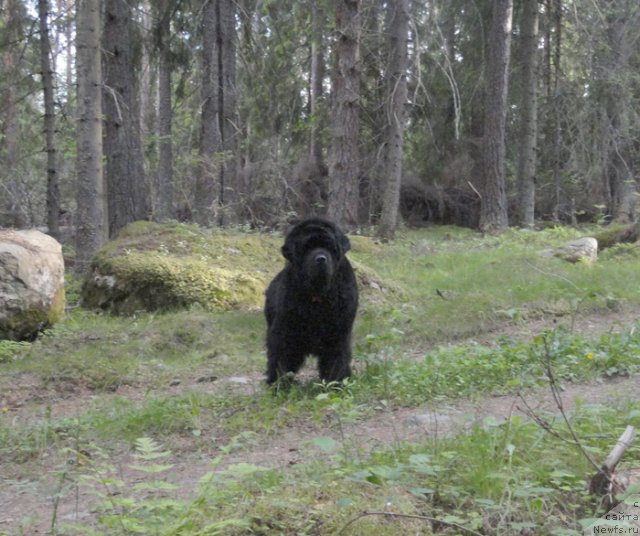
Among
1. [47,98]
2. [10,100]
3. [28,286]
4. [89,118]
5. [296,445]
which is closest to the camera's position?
[296,445]

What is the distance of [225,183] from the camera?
17797 mm

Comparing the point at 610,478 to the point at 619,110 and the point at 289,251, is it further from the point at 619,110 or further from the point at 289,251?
the point at 619,110

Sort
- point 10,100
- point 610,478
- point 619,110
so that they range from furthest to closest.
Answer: point 619,110 < point 10,100 < point 610,478

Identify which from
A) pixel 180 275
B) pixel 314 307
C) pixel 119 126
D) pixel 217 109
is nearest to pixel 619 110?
pixel 217 109

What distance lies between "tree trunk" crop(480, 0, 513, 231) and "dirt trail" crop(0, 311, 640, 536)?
1433cm

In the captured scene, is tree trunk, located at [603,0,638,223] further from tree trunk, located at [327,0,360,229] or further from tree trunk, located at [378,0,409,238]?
tree trunk, located at [327,0,360,229]

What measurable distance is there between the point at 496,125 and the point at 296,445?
16.7m

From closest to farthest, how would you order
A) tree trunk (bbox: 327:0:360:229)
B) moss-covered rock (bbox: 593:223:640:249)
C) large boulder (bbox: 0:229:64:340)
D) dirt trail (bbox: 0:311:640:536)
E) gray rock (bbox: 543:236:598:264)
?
1. dirt trail (bbox: 0:311:640:536)
2. large boulder (bbox: 0:229:64:340)
3. gray rock (bbox: 543:236:598:264)
4. tree trunk (bbox: 327:0:360:229)
5. moss-covered rock (bbox: 593:223:640:249)

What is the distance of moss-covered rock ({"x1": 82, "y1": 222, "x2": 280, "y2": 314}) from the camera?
10.4 meters

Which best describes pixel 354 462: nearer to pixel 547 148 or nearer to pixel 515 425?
pixel 515 425

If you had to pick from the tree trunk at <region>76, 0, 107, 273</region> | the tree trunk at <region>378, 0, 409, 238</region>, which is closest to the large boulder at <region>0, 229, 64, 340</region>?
the tree trunk at <region>76, 0, 107, 273</region>

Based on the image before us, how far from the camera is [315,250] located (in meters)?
6.03

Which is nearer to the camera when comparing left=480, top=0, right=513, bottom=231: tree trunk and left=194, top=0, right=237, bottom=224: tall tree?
left=194, top=0, right=237, bottom=224: tall tree

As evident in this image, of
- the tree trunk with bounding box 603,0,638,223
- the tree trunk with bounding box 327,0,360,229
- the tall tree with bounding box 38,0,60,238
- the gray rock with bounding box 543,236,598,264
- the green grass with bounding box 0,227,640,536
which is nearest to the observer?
the green grass with bounding box 0,227,640,536
